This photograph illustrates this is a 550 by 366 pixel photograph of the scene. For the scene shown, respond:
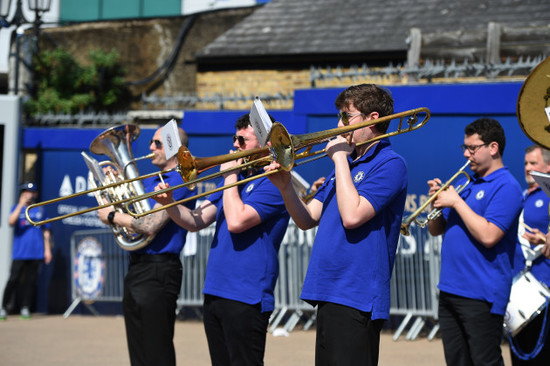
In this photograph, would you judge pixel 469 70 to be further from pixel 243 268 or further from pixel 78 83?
pixel 78 83

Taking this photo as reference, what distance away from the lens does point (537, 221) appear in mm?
6035

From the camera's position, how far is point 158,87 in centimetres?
1611

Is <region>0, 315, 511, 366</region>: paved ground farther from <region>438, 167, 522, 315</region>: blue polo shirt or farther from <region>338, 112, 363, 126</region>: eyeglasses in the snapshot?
<region>338, 112, 363, 126</region>: eyeglasses

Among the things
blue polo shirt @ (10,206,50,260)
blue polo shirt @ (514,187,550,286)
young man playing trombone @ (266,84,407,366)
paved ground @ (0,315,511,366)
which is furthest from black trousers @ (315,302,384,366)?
blue polo shirt @ (10,206,50,260)

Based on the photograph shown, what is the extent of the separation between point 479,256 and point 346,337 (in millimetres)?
1577

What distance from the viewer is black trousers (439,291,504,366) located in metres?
4.87

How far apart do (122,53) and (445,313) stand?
40.1ft

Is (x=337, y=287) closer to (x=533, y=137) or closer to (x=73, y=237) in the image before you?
(x=533, y=137)

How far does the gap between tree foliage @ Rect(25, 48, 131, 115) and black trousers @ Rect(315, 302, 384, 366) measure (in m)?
10.5

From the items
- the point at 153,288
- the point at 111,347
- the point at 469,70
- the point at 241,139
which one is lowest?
the point at 111,347

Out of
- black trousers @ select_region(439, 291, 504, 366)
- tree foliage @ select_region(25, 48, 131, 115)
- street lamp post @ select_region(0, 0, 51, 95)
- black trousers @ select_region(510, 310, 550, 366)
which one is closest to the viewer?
black trousers @ select_region(439, 291, 504, 366)

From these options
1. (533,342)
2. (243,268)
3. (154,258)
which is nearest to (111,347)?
(154,258)

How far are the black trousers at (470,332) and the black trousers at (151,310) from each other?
1.73 m

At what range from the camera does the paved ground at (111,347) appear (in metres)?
7.80
